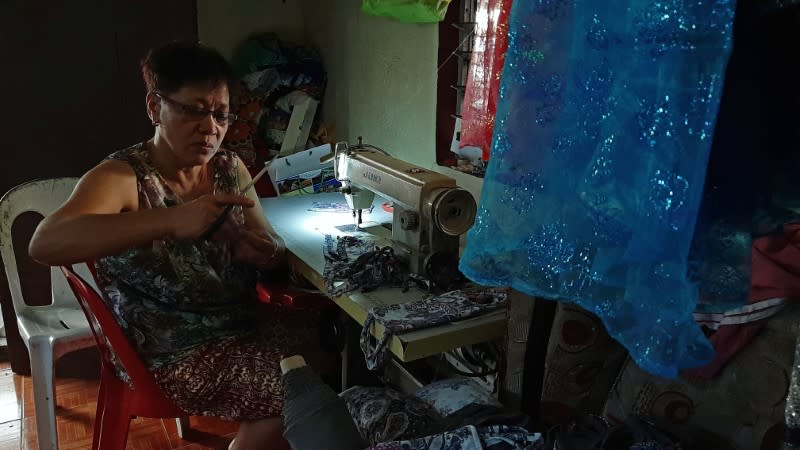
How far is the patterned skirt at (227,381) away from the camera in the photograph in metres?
1.59

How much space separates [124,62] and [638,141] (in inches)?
102

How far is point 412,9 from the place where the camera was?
7.09 ft

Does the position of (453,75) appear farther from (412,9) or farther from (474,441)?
(474,441)

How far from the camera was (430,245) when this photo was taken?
62.2 inches

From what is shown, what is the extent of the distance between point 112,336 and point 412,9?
1429mm

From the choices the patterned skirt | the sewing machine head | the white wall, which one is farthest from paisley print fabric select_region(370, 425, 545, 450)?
the white wall

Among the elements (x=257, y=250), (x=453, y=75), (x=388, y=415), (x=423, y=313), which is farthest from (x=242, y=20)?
(x=388, y=415)

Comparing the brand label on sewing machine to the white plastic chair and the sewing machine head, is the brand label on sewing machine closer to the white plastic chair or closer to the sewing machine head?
the sewing machine head

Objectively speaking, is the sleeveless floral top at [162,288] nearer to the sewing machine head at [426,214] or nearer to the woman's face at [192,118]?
the woman's face at [192,118]

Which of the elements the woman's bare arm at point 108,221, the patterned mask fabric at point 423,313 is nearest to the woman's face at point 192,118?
the woman's bare arm at point 108,221

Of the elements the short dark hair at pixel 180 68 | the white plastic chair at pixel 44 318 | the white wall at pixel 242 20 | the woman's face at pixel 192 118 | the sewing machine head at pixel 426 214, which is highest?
the white wall at pixel 242 20

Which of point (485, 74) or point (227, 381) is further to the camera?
point (227, 381)

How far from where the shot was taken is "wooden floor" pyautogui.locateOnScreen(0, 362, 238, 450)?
2.27m

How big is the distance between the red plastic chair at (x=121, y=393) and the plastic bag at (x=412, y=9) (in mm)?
1372
